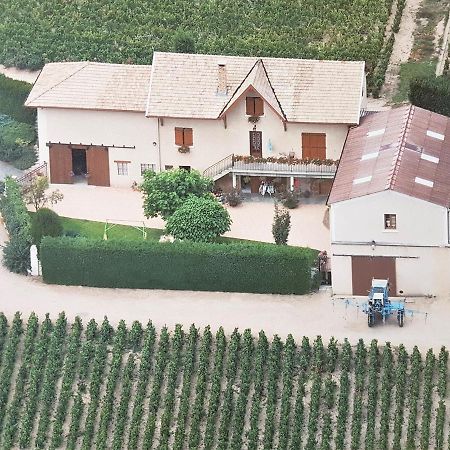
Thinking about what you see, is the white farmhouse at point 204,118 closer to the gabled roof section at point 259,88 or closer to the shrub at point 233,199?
the gabled roof section at point 259,88

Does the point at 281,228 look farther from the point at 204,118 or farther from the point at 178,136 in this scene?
the point at 178,136

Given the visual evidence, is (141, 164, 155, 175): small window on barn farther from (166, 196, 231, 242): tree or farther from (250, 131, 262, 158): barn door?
(166, 196, 231, 242): tree

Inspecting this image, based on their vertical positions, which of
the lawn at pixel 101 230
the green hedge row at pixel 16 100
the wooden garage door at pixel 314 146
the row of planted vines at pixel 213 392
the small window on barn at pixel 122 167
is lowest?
the row of planted vines at pixel 213 392

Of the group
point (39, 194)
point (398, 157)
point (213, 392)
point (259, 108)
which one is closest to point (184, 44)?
point (259, 108)

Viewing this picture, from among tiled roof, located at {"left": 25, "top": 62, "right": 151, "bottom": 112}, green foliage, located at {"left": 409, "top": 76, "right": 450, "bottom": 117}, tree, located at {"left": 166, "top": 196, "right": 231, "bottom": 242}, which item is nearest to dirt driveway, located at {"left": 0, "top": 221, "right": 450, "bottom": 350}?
tree, located at {"left": 166, "top": 196, "right": 231, "bottom": 242}

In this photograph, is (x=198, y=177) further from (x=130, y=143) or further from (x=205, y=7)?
(x=205, y=7)

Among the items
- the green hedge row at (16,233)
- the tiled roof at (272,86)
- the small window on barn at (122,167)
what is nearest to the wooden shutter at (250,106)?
the tiled roof at (272,86)

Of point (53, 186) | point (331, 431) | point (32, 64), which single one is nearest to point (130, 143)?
point (53, 186)

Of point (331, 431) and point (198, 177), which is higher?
point (198, 177)
